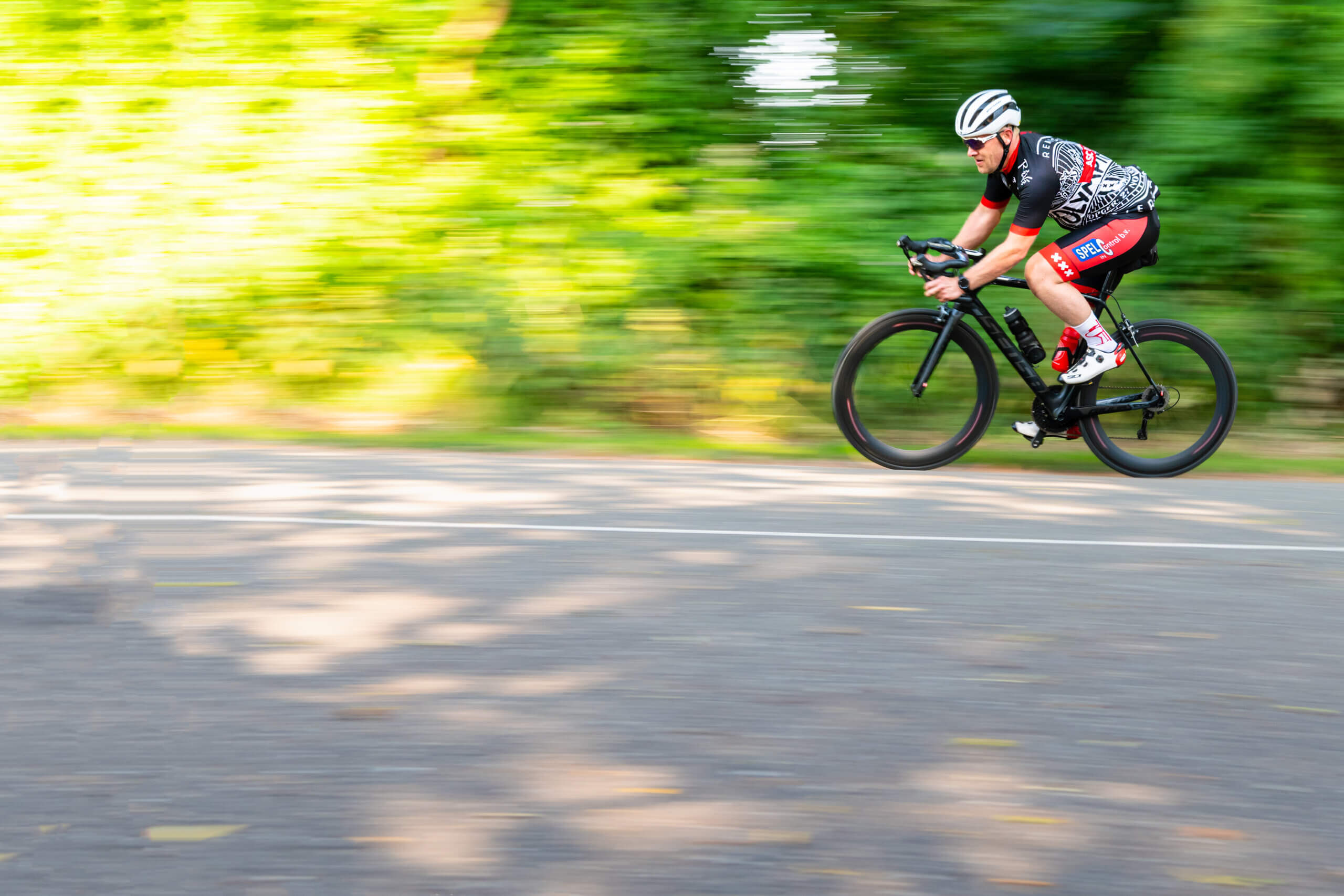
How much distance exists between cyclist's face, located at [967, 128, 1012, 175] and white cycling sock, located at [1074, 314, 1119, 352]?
1009 mm

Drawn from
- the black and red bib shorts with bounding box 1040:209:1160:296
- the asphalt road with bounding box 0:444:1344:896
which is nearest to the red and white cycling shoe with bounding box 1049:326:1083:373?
the black and red bib shorts with bounding box 1040:209:1160:296

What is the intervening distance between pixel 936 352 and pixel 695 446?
1.90 meters

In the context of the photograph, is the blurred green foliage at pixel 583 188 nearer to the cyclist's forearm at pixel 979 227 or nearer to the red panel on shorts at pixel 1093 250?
the cyclist's forearm at pixel 979 227

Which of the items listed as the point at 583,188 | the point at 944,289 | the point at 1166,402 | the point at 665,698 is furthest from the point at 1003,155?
the point at 665,698

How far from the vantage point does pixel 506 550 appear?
5.66m

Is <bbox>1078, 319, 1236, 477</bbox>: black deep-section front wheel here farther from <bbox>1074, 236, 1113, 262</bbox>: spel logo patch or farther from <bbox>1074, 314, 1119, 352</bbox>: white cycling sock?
<bbox>1074, 236, 1113, 262</bbox>: spel logo patch

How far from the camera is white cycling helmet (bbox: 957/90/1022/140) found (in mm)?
7551

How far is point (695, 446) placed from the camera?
9.22 meters

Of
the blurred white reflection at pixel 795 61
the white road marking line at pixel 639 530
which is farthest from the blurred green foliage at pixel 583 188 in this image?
the white road marking line at pixel 639 530

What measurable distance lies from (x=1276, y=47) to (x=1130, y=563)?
5.32 m

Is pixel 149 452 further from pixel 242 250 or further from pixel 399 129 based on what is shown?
pixel 399 129

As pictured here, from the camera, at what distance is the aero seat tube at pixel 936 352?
26.2 ft

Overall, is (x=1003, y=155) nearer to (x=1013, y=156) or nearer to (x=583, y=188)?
(x=1013, y=156)

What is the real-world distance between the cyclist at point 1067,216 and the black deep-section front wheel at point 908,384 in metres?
0.32
